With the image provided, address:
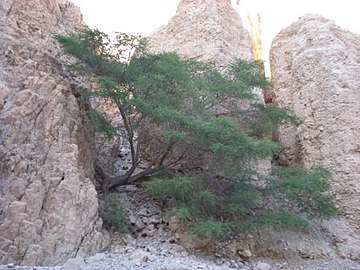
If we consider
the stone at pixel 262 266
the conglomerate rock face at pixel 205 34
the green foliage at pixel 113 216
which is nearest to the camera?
the stone at pixel 262 266

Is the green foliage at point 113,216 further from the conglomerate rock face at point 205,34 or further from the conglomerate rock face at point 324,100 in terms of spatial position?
the conglomerate rock face at point 205,34

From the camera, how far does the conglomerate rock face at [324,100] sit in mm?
8273

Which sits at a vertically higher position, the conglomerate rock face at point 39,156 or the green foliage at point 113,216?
the conglomerate rock face at point 39,156

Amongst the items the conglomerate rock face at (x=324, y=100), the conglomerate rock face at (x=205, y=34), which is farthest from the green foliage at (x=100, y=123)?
the conglomerate rock face at (x=324, y=100)

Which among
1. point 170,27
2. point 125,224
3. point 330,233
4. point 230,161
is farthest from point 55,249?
point 170,27

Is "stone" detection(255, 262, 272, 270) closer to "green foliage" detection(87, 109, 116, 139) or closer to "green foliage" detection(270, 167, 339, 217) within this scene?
"green foliage" detection(270, 167, 339, 217)

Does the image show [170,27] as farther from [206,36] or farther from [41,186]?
[41,186]

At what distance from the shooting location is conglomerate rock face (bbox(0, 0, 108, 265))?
18.2ft

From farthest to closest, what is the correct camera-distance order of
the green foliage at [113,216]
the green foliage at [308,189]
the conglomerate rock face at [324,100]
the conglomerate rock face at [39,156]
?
the conglomerate rock face at [324,100] → the green foliage at [308,189] → the green foliage at [113,216] → the conglomerate rock face at [39,156]

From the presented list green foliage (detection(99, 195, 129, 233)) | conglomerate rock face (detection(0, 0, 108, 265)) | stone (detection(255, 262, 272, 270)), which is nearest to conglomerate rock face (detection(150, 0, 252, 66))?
conglomerate rock face (detection(0, 0, 108, 265))

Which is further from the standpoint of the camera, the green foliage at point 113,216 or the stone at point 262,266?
the green foliage at point 113,216

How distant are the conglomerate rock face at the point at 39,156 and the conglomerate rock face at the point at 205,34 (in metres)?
4.46

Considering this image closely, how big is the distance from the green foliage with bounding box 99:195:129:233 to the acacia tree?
2.18 ft

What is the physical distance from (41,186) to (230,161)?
3389 mm
